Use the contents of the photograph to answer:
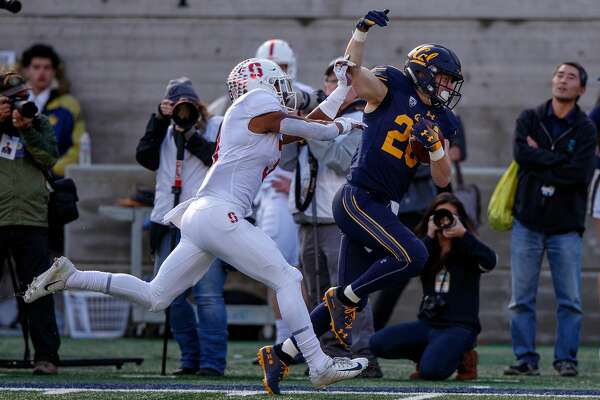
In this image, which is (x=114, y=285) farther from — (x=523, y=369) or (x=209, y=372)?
(x=523, y=369)

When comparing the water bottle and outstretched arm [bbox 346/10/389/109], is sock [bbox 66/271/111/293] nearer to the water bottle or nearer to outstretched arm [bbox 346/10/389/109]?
outstretched arm [bbox 346/10/389/109]

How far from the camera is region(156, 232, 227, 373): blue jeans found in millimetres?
8125

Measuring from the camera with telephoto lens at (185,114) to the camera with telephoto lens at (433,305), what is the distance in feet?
5.85

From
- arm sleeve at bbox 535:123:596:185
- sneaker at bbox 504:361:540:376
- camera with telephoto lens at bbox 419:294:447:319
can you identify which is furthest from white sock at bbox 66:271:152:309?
arm sleeve at bbox 535:123:596:185

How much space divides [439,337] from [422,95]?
175 centimetres

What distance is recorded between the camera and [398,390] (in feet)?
22.7

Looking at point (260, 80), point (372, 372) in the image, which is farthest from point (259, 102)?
point (372, 372)

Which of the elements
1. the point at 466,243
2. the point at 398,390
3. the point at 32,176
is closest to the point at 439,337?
the point at 466,243

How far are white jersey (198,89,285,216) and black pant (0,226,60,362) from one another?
6.25ft

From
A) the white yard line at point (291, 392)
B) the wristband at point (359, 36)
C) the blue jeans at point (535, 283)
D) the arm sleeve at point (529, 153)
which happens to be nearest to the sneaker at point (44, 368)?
the white yard line at point (291, 392)

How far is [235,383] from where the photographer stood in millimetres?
7367

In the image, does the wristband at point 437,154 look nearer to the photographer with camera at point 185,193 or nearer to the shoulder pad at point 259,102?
the shoulder pad at point 259,102

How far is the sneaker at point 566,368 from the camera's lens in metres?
8.64

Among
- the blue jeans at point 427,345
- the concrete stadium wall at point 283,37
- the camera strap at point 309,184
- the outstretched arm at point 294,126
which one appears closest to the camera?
the outstretched arm at point 294,126
